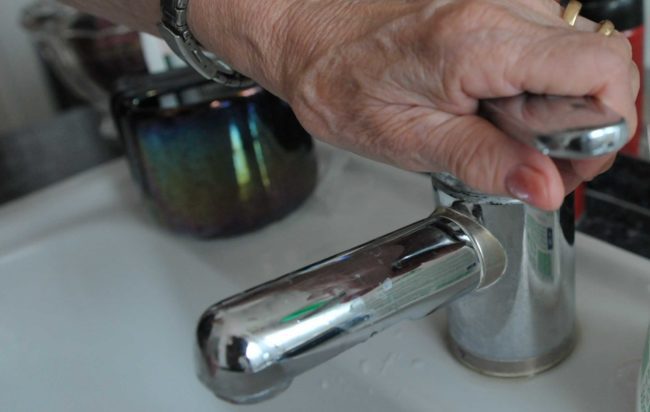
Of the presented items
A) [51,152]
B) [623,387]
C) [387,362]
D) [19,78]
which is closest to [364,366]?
[387,362]

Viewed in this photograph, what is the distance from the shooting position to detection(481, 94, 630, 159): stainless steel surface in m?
0.19

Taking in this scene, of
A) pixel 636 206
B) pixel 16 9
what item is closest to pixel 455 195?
pixel 636 206

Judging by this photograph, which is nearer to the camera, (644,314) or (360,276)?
(360,276)

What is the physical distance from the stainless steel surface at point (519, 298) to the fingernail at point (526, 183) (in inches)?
2.0

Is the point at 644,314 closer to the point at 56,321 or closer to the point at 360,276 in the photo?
the point at 360,276

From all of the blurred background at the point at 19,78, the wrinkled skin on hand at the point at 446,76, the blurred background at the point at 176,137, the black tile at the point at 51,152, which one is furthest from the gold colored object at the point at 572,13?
the blurred background at the point at 19,78

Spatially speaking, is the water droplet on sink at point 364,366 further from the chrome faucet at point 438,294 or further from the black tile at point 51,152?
the black tile at point 51,152

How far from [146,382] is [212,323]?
20 cm

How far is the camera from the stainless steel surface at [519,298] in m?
0.28

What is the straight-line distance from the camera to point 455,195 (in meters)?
0.28

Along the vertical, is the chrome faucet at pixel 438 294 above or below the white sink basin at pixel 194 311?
above

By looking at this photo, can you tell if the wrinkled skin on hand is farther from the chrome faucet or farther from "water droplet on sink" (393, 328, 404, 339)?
"water droplet on sink" (393, 328, 404, 339)

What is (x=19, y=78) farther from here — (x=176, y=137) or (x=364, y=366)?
(x=364, y=366)

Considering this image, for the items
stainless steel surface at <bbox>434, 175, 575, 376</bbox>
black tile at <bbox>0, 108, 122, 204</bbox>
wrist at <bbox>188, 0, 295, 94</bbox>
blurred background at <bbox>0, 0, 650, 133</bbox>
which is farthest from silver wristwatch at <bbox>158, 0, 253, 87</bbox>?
blurred background at <bbox>0, 0, 650, 133</bbox>
